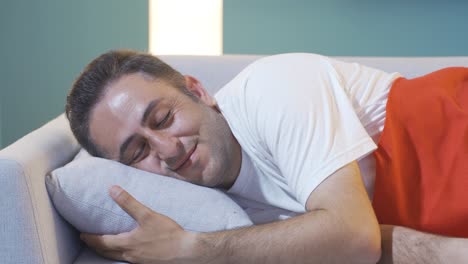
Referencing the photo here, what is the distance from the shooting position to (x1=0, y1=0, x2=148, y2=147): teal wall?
237cm

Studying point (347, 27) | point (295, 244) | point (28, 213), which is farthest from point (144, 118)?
point (347, 27)

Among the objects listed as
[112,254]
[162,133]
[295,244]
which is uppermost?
[162,133]

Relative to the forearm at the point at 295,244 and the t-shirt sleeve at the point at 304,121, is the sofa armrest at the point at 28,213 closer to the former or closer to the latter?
the forearm at the point at 295,244

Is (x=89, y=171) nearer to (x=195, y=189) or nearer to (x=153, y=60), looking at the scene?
(x=195, y=189)

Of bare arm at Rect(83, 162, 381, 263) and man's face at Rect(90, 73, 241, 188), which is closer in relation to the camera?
bare arm at Rect(83, 162, 381, 263)

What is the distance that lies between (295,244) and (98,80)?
0.56 meters

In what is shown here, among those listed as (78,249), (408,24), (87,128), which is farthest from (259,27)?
(78,249)

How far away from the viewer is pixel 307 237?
3.48 feet

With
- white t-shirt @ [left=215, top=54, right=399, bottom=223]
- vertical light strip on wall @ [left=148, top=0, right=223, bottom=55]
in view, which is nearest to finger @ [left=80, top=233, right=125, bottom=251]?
white t-shirt @ [left=215, top=54, right=399, bottom=223]

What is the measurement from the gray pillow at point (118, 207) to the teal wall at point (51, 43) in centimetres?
122

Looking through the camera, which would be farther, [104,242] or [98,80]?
[98,80]

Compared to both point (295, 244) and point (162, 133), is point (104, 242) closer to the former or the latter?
point (162, 133)

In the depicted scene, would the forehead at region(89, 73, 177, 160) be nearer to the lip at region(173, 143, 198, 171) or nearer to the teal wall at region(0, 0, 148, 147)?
the lip at region(173, 143, 198, 171)

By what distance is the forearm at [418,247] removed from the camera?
3.57 feet
